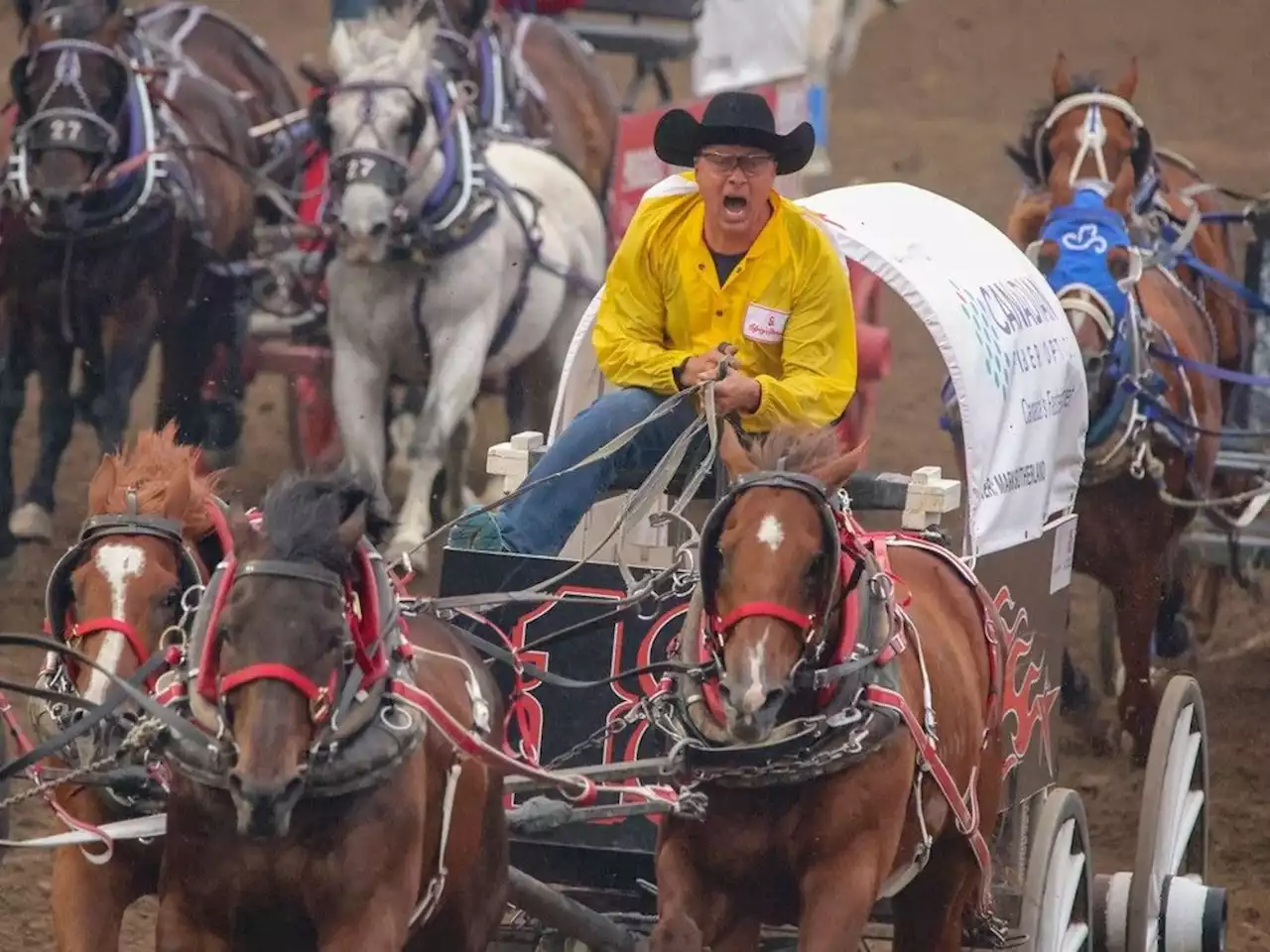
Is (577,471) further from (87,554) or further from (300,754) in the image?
→ (300,754)

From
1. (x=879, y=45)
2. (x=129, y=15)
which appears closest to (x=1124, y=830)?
(x=129, y=15)

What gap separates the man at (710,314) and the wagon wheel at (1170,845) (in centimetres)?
113

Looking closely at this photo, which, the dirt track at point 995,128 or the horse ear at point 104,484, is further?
the dirt track at point 995,128

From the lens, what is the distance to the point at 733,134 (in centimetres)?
504

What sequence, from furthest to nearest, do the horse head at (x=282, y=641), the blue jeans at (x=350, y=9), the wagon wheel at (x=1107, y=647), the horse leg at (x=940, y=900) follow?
the blue jeans at (x=350, y=9) → the wagon wheel at (x=1107, y=647) → the horse leg at (x=940, y=900) → the horse head at (x=282, y=641)

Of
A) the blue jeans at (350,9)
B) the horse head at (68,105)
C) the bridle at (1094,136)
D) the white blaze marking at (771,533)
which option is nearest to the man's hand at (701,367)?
the white blaze marking at (771,533)

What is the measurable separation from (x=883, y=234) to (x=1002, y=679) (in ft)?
3.35

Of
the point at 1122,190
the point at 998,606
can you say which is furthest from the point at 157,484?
the point at 1122,190

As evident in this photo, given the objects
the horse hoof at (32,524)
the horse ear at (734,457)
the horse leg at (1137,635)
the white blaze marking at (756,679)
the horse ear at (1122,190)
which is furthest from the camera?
the horse hoof at (32,524)

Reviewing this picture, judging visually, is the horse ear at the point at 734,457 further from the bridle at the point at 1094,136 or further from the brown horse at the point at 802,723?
the bridle at the point at 1094,136

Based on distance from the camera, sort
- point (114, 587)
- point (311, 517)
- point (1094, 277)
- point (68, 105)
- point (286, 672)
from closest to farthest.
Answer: point (286, 672) < point (311, 517) < point (114, 587) < point (1094, 277) < point (68, 105)

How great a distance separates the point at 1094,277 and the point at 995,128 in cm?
1103

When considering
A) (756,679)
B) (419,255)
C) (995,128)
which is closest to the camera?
(756,679)

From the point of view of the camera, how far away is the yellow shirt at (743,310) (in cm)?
505
